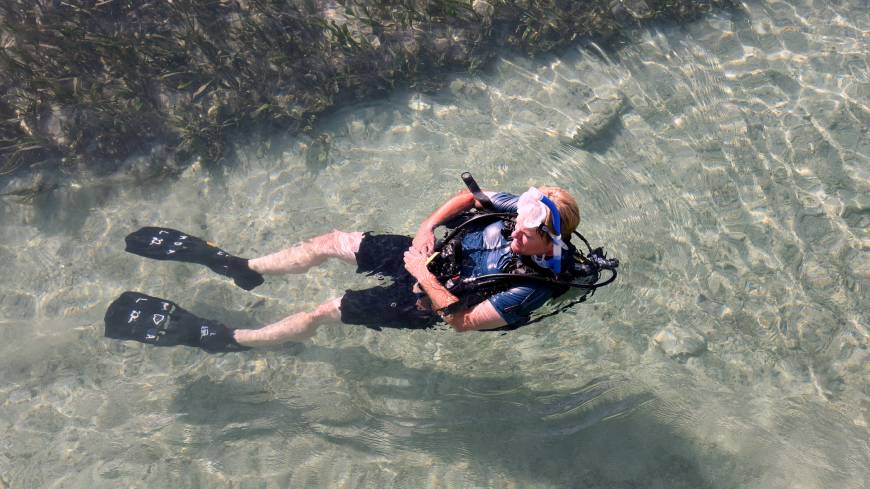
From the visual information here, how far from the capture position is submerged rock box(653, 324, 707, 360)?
217 inches

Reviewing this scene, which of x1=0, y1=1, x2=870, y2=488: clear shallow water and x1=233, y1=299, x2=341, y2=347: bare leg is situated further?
x1=0, y1=1, x2=870, y2=488: clear shallow water

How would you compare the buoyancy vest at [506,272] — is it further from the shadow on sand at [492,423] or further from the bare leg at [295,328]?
the shadow on sand at [492,423]

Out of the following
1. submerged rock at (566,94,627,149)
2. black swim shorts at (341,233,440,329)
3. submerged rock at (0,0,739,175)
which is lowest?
black swim shorts at (341,233,440,329)

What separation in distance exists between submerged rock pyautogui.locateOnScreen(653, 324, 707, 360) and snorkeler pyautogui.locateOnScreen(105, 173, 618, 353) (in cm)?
212

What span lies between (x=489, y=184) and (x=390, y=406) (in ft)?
9.73

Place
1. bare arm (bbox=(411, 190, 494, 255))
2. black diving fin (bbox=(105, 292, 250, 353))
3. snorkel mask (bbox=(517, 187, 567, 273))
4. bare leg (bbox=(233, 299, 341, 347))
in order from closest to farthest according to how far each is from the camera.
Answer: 1. snorkel mask (bbox=(517, 187, 567, 273))
2. bare arm (bbox=(411, 190, 494, 255))
3. bare leg (bbox=(233, 299, 341, 347))
4. black diving fin (bbox=(105, 292, 250, 353))

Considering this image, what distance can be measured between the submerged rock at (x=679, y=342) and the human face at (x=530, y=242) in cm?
294

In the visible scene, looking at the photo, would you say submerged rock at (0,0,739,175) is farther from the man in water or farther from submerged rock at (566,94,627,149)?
the man in water

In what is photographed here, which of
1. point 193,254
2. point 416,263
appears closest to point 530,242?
point 416,263

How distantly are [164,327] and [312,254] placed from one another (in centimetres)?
165

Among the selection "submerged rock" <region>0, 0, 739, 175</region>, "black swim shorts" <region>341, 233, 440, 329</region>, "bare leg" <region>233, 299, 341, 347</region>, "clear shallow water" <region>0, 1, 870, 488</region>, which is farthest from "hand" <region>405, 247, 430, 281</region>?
"submerged rock" <region>0, 0, 739, 175</region>

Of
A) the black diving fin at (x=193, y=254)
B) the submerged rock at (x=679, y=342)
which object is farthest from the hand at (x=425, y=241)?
the submerged rock at (x=679, y=342)

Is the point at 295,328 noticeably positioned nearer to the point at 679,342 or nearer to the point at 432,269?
the point at 432,269

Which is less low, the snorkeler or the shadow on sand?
the snorkeler
